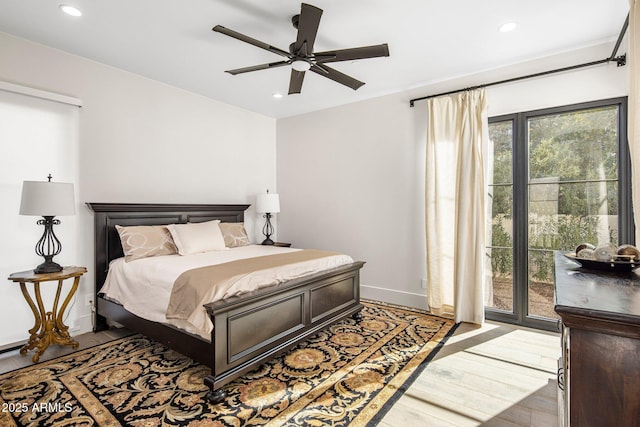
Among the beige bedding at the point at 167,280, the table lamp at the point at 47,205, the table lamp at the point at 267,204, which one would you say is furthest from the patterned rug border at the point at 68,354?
the table lamp at the point at 267,204

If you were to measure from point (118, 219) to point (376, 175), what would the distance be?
10.1 ft

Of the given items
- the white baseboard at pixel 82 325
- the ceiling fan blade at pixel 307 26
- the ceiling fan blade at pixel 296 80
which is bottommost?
the white baseboard at pixel 82 325

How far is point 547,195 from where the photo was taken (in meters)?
3.36

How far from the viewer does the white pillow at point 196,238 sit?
138 inches

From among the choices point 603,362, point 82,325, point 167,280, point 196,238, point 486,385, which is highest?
point 196,238

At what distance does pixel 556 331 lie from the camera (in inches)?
129

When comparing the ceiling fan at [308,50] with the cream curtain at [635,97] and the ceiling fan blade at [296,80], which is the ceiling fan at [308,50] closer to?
the ceiling fan blade at [296,80]

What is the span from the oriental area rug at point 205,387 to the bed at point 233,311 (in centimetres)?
15

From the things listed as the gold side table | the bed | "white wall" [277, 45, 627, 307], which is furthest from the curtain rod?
the gold side table

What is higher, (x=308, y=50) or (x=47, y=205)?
(x=308, y=50)

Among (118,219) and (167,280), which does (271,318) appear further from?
(118,219)

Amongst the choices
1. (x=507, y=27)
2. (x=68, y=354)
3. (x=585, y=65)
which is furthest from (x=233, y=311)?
(x=585, y=65)

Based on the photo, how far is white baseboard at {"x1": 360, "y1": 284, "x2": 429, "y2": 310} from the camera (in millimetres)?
4059

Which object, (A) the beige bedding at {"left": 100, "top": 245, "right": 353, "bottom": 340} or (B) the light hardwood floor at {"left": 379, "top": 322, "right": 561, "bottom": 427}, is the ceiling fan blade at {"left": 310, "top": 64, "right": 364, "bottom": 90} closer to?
(A) the beige bedding at {"left": 100, "top": 245, "right": 353, "bottom": 340}
